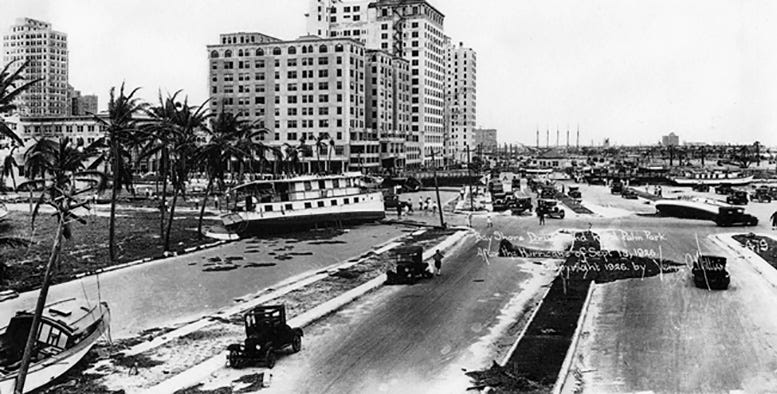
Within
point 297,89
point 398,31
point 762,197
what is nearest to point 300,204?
point 762,197

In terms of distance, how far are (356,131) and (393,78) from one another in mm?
31082

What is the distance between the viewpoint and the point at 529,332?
84.6 feet

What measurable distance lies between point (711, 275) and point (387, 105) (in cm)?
13197

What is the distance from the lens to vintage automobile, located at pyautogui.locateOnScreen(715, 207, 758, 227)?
62.2 meters

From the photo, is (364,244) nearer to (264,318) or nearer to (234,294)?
(234,294)

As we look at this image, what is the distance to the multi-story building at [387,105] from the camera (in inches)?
6186

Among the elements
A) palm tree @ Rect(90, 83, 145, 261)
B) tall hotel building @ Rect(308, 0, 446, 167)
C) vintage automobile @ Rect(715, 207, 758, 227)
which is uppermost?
tall hotel building @ Rect(308, 0, 446, 167)

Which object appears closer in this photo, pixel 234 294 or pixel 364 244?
pixel 234 294

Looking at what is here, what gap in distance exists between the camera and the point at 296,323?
28.1 metres

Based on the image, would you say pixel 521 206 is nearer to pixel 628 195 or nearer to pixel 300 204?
pixel 300 204

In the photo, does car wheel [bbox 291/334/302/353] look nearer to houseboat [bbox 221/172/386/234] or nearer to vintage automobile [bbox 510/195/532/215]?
houseboat [bbox 221/172/386/234]

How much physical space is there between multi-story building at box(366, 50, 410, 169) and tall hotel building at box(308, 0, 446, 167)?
1233 centimetres

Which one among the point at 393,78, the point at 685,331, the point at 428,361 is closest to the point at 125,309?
the point at 428,361

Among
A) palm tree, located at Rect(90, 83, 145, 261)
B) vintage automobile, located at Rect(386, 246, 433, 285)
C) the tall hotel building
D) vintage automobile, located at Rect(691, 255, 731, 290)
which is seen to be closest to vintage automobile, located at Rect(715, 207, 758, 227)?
vintage automobile, located at Rect(691, 255, 731, 290)
